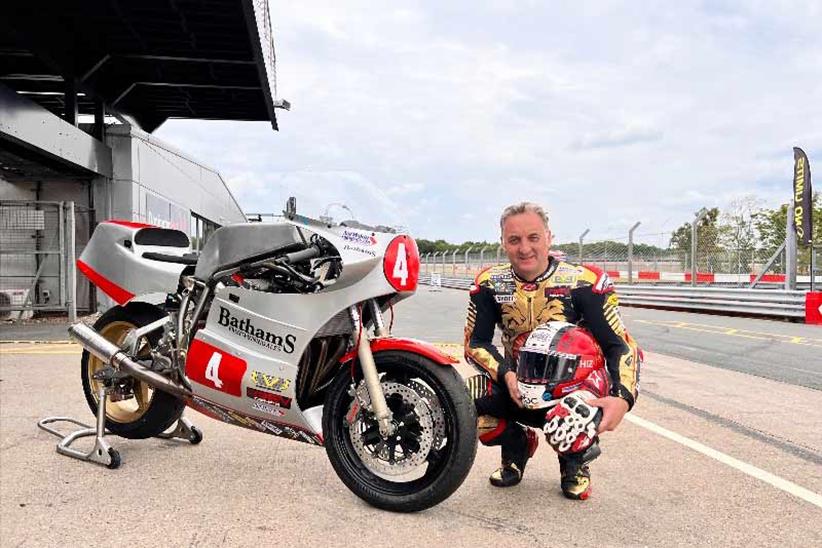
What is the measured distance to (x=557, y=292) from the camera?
10.3ft

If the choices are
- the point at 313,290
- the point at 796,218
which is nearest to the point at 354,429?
the point at 313,290

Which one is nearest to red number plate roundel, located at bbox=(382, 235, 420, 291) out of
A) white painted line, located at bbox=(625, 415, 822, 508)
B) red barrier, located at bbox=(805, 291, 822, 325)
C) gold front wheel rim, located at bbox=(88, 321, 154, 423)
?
gold front wheel rim, located at bbox=(88, 321, 154, 423)

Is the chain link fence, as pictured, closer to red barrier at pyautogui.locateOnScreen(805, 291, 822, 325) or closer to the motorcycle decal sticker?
red barrier at pyautogui.locateOnScreen(805, 291, 822, 325)

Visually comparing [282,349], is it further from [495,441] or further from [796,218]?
[796,218]

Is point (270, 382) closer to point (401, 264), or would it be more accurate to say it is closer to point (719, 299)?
point (401, 264)

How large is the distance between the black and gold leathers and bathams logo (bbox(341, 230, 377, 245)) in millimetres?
740

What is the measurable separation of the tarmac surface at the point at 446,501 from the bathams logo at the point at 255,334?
726 mm

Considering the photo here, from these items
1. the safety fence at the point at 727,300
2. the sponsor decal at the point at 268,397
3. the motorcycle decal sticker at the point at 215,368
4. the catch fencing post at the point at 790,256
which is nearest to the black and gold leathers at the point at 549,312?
the sponsor decal at the point at 268,397

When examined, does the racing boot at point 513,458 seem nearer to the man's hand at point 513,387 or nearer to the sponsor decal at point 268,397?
the man's hand at point 513,387

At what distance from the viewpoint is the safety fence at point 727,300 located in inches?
571

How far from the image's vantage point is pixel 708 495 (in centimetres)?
314

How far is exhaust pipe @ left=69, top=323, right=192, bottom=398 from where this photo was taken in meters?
3.47

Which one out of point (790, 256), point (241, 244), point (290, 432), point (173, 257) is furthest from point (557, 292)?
point (790, 256)

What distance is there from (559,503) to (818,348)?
8210mm
